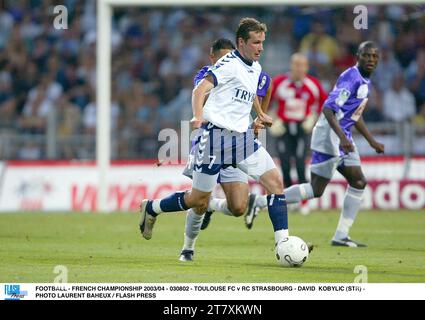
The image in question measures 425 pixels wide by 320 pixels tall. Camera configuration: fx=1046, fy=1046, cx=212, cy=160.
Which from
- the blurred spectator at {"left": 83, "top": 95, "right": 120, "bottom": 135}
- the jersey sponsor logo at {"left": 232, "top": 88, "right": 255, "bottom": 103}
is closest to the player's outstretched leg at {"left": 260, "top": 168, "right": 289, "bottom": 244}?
the jersey sponsor logo at {"left": 232, "top": 88, "right": 255, "bottom": 103}

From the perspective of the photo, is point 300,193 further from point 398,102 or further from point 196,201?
point 398,102

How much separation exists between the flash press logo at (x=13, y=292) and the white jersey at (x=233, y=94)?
2750 mm

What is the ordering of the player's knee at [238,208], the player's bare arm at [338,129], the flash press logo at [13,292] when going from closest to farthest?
the flash press logo at [13,292]
the player's knee at [238,208]
the player's bare arm at [338,129]

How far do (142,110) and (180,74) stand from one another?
1269 mm

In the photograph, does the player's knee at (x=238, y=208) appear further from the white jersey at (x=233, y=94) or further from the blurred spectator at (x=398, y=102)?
the blurred spectator at (x=398, y=102)

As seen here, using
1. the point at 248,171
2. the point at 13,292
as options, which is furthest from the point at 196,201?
the point at 13,292

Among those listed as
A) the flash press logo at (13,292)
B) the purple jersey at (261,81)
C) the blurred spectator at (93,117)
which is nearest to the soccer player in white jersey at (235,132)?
the purple jersey at (261,81)

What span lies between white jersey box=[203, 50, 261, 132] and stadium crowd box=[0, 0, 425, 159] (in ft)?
32.7

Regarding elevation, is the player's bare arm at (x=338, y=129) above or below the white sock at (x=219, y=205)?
above

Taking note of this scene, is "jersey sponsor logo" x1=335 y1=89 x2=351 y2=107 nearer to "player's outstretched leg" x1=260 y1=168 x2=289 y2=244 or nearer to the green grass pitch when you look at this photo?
the green grass pitch

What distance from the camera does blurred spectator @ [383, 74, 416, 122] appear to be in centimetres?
2127

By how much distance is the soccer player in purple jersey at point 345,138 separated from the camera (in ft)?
40.9

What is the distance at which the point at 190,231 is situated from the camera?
1069 cm
